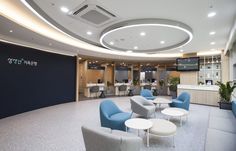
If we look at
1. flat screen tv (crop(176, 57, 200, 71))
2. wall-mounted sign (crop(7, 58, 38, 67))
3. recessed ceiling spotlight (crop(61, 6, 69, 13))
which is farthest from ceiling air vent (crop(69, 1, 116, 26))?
flat screen tv (crop(176, 57, 200, 71))

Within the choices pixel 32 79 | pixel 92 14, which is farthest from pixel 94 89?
pixel 92 14

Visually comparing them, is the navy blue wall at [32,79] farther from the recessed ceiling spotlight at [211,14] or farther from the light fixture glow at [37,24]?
the recessed ceiling spotlight at [211,14]

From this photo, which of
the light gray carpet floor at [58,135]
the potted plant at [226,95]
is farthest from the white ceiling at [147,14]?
the light gray carpet floor at [58,135]

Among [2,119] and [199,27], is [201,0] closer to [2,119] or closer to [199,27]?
[199,27]

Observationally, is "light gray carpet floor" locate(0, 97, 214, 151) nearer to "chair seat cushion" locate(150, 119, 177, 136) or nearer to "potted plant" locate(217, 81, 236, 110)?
"chair seat cushion" locate(150, 119, 177, 136)

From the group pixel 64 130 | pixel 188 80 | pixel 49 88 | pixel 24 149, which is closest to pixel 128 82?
pixel 188 80

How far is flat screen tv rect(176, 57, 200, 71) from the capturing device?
27.6 feet

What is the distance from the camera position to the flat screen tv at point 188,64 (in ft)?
27.6

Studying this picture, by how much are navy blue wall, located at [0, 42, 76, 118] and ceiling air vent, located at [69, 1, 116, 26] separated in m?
3.57

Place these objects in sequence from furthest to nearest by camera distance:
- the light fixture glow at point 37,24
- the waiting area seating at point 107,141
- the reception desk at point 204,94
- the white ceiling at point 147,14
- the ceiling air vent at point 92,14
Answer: the reception desk at point 204,94 → the light fixture glow at point 37,24 → the ceiling air vent at point 92,14 → the white ceiling at point 147,14 → the waiting area seating at point 107,141

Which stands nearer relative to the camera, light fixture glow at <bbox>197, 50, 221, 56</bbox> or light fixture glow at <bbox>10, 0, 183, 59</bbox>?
light fixture glow at <bbox>10, 0, 183, 59</bbox>

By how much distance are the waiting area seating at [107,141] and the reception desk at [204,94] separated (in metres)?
7.29

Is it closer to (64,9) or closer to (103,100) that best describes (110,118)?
(103,100)

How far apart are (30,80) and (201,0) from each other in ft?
23.1
